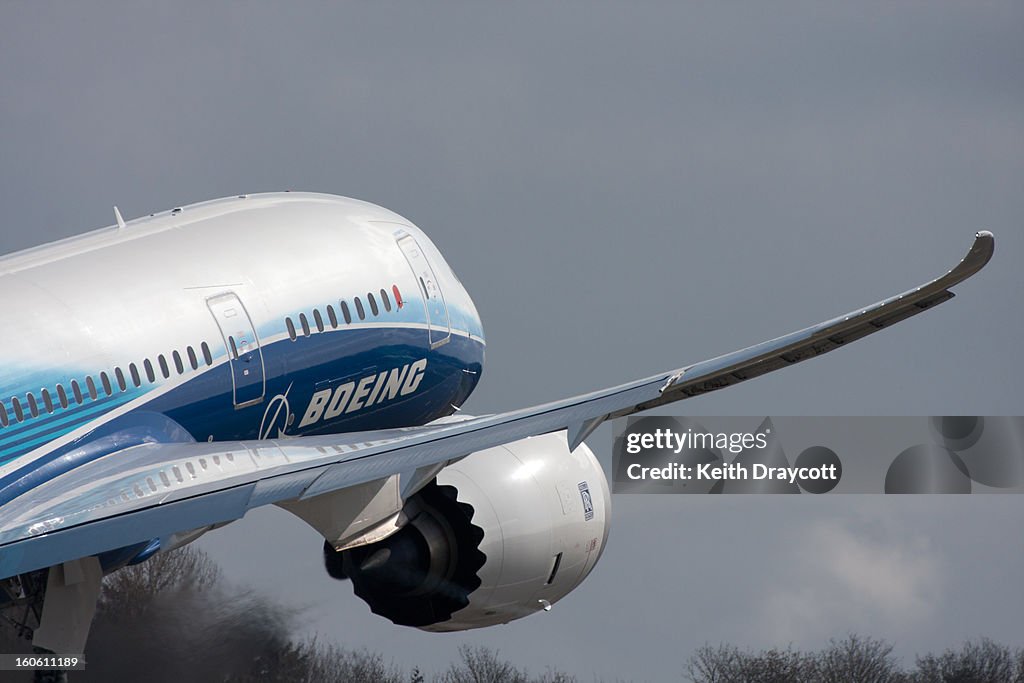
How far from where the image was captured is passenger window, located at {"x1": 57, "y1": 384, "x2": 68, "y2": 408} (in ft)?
104

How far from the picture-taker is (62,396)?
1251 inches

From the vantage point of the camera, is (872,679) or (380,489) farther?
(872,679)

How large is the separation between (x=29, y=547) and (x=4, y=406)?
3.16 meters

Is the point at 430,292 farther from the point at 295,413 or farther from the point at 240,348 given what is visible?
the point at 240,348

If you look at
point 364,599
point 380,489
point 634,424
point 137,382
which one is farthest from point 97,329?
point 634,424

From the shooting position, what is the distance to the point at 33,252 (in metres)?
33.6

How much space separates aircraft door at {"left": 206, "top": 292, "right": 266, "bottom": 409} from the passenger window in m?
2.91

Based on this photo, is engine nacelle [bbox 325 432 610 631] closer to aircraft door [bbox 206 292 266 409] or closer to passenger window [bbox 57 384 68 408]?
Answer: aircraft door [bbox 206 292 266 409]

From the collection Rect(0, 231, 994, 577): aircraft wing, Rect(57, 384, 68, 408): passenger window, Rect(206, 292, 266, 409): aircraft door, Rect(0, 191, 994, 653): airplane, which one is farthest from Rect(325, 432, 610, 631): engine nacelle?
Rect(57, 384, 68, 408): passenger window

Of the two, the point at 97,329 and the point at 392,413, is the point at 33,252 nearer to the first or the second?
the point at 97,329

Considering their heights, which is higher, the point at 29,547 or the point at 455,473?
the point at 455,473

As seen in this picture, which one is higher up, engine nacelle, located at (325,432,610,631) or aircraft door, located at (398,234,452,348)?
aircraft door, located at (398,234,452,348)

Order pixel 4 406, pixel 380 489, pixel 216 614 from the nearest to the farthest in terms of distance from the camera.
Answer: pixel 4 406, pixel 380 489, pixel 216 614

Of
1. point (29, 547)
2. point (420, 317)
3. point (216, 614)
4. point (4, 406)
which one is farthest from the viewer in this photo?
point (216, 614)
